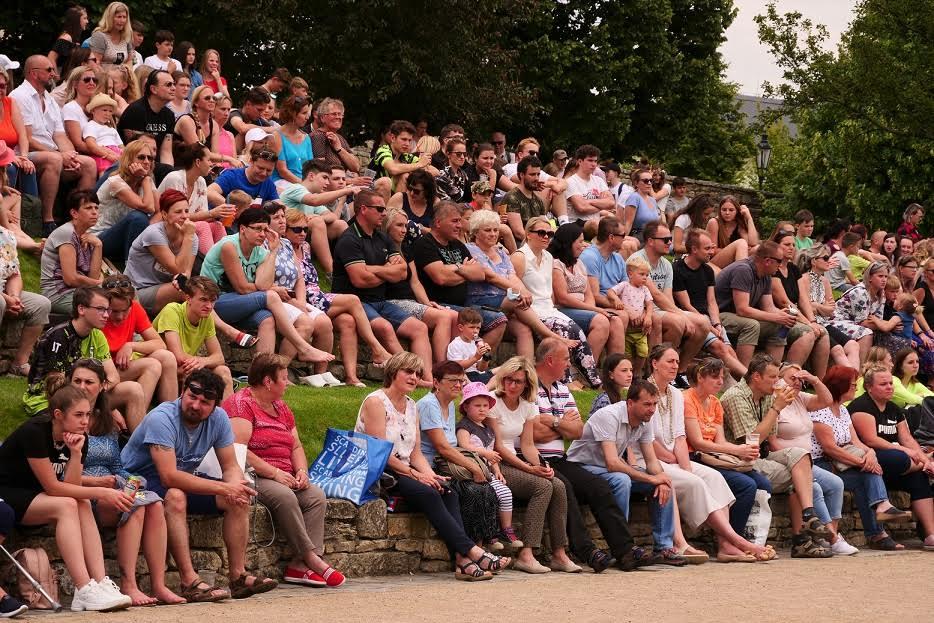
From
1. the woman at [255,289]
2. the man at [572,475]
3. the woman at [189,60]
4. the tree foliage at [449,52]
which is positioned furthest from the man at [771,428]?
the tree foliage at [449,52]

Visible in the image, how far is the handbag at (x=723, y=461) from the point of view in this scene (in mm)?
11047

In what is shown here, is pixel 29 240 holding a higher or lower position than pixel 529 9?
lower

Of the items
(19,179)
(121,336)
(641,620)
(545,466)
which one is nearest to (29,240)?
(19,179)

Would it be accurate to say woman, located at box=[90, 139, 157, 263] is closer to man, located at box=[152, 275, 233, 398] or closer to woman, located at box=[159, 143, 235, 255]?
woman, located at box=[159, 143, 235, 255]

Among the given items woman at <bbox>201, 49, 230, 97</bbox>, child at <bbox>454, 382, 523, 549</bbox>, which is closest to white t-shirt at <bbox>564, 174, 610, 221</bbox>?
woman at <bbox>201, 49, 230, 97</bbox>

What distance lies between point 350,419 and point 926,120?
1387cm

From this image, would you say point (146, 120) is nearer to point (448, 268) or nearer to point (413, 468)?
point (448, 268)

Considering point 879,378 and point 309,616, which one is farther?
point 879,378

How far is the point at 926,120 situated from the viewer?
21.3m

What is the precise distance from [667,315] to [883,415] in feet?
6.93

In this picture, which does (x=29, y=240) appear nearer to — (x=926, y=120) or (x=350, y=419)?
(x=350, y=419)

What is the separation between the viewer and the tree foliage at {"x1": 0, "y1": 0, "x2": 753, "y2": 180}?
21.3 m

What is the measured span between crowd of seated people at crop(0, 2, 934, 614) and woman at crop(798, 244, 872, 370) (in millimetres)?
41

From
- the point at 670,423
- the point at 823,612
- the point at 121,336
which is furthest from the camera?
the point at 670,423
